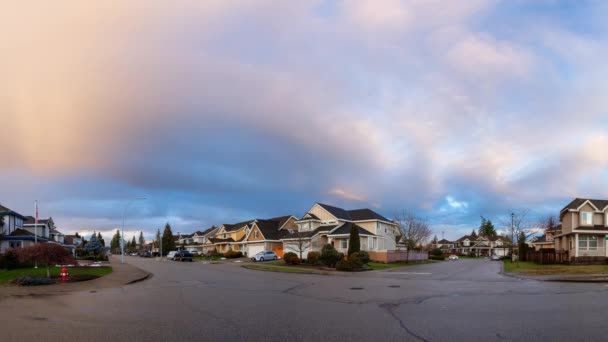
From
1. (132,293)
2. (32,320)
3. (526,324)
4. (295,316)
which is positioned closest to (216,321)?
(295,316)

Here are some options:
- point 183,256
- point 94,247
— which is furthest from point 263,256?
point 94,247

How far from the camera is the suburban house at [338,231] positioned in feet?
187

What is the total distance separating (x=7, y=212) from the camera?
48875mm

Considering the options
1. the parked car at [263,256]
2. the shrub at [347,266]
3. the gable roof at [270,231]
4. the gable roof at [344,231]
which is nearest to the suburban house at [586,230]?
the gable roof at [344,231]

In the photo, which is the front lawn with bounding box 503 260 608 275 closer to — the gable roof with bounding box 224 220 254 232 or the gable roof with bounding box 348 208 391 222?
the gable roof with bounding box 348 208 391 222

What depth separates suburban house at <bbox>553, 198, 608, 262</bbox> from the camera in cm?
4694

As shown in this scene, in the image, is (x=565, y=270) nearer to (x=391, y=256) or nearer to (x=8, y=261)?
(x=391, y=256)

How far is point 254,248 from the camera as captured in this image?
74125 mm

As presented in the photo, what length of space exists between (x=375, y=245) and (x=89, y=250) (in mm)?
51947

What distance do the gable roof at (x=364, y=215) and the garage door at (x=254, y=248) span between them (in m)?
16.0

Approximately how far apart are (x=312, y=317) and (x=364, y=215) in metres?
53.7

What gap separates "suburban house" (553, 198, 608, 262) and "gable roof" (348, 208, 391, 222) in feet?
78.3

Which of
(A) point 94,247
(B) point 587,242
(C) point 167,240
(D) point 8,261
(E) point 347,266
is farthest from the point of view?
(C) point 167,240

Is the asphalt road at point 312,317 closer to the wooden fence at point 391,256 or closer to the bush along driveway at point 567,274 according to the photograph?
the bush along driveway at point 567,274
